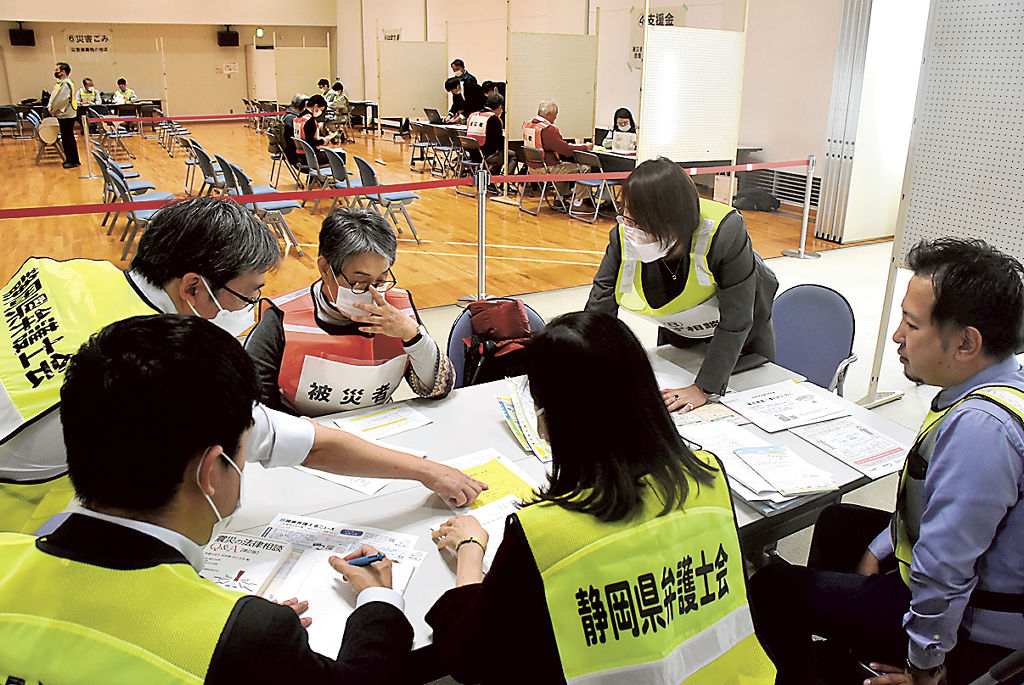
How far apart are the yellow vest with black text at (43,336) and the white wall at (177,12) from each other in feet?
59.6

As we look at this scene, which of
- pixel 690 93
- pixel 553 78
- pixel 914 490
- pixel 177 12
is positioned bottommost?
pixel 914 490

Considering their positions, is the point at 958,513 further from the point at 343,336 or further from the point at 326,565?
the point at 343,336

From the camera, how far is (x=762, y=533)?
182cm

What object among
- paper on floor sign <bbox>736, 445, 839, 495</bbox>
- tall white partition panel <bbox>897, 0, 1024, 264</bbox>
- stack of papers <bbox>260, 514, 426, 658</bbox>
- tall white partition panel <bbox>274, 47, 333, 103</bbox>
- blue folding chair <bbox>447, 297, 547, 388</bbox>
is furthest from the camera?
tall white partition panel <bbox>274, 47, 333, 103</bbox>

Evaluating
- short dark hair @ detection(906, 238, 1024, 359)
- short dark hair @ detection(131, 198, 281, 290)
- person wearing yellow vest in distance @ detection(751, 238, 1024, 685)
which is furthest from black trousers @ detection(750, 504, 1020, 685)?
short dark hair @ detection(131, 198, 281, 290)

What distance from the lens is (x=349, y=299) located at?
7.30 ft

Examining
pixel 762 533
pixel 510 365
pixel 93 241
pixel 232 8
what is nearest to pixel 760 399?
pixel 762 533

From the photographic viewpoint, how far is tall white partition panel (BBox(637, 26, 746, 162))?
19.3 feet

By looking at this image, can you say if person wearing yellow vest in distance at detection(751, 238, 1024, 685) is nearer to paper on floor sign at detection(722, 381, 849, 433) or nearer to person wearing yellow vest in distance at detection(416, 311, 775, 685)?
paper on floor sign at detection(722, 381, 849, 433)

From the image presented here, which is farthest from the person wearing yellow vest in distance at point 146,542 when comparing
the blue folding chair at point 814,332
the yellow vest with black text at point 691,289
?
the blue folding chair at point 814,332

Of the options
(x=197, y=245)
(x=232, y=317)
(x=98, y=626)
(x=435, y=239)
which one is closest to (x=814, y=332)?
(x=232, y=317)

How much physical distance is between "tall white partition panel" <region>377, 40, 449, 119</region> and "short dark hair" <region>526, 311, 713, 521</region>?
37.5ft

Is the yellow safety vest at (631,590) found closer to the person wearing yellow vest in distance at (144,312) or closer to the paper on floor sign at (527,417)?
the person wearing yellow vest in distance at (144,312)

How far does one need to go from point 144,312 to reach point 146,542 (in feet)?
2.51
